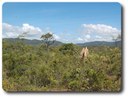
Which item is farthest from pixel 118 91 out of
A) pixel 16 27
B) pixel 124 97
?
pixel 16 27

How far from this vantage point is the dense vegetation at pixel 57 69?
725cm

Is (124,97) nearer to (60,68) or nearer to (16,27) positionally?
(60,68)

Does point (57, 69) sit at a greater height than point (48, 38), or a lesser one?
lesser

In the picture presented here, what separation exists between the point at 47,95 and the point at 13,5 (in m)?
0.94

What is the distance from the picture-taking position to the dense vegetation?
7250 millimetres

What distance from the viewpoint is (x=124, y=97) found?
7184 millimetres

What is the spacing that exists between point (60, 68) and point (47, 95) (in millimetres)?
303

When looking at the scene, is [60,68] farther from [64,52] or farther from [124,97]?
[124,97]

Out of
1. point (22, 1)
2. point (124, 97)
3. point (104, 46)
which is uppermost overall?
point (22, 1)

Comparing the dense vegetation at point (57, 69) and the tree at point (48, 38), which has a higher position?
the tree at point (48, 38)

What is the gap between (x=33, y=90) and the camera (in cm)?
725

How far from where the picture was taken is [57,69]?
7.29 m

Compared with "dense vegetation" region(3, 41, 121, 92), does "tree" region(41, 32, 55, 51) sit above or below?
above

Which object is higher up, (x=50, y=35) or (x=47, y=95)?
(x=50, y=35)
